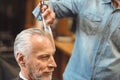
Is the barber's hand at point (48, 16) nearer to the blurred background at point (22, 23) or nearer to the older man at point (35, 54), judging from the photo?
the older man at point (35, 54)

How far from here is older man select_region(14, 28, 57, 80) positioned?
1860mm

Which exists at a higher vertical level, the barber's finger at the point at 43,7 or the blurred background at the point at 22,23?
the barber's finger at the point at 43,7

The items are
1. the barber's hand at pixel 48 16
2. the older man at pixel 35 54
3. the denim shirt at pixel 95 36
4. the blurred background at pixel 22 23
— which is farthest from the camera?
the blurred background at pixel 22 23

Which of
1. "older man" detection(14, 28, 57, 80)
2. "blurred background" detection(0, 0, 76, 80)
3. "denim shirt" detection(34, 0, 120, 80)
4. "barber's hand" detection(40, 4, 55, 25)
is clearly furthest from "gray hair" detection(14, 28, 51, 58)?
"blurred background" detection(0, 0, 76, 80)

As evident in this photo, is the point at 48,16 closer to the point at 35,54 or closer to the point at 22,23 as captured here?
the point at 35,54

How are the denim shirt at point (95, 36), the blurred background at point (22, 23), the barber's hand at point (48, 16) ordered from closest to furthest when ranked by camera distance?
1. the barber's hand at point (48, 16)
2. the denim shirt at point (95, 36)
3. the blurred background at point (22, 23)

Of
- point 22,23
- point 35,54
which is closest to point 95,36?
point 35,54

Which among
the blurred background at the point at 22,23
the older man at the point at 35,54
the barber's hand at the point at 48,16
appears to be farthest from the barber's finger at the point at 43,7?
the blurred background at the point at 22,23

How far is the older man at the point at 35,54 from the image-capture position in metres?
1.86

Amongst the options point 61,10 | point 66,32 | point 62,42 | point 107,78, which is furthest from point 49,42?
point 66,32

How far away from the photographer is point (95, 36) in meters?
2.19

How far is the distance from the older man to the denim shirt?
0.32 meters

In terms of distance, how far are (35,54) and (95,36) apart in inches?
20.0

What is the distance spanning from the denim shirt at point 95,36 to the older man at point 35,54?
12.7 inches
